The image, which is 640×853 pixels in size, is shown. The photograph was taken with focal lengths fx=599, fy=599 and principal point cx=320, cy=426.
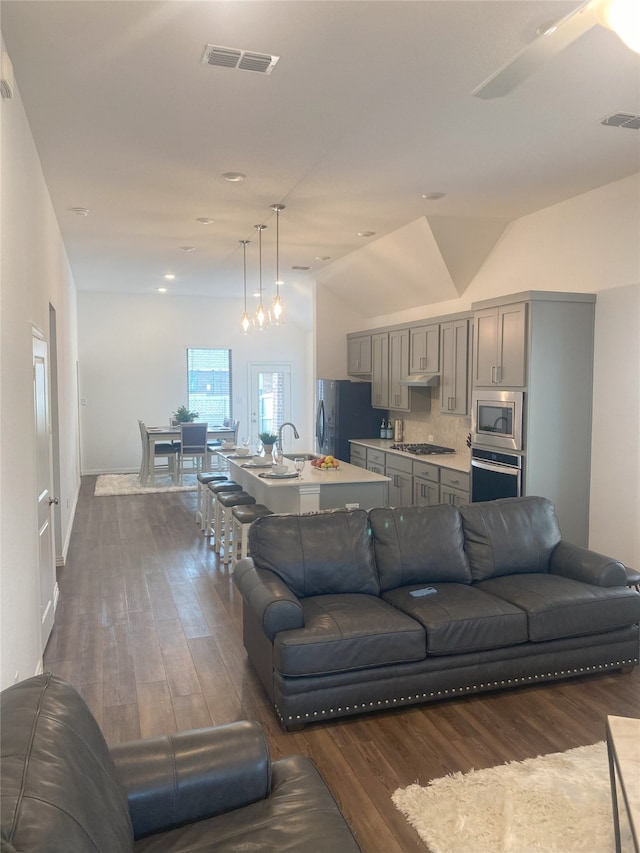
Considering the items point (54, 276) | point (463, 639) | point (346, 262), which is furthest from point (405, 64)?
point (346, 262)

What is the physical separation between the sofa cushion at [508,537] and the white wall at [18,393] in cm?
252

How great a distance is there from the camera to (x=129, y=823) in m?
1.53

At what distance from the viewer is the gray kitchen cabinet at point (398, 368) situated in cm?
738

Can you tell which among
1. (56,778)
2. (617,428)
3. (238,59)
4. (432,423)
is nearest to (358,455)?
(432,423)

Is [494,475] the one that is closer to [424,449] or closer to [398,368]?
[424,449]

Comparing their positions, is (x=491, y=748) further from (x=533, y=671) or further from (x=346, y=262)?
(x=346, y=262)

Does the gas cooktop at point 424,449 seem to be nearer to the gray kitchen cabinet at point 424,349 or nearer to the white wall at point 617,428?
the gray kitchen cabinet at point 424,349

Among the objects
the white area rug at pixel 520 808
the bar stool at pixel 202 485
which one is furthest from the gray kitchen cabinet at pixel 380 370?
the white area rug at pixel 520 808

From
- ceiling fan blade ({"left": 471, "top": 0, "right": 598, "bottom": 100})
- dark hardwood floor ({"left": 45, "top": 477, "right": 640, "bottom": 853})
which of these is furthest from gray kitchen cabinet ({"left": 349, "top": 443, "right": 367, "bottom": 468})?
ceiling fan blade ({"left": 471, "top": 0, "right": 598, "bottom": 100})

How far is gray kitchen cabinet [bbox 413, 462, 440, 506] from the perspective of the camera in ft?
19.7

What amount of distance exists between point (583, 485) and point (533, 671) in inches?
81.1

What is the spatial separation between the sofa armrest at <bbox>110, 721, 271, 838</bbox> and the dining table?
25.9 ft

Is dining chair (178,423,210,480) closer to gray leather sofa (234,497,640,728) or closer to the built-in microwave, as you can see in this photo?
the built-in microwave

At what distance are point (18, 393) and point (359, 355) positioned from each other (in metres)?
6.14
